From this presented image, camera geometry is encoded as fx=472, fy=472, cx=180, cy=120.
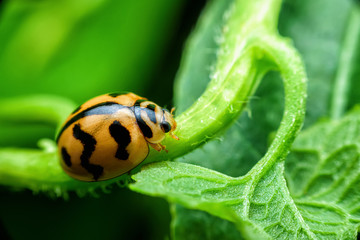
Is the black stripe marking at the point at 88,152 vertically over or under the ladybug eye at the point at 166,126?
under

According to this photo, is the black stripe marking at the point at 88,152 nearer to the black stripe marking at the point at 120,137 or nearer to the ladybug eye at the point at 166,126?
the black stripe marking at the point at 120,137

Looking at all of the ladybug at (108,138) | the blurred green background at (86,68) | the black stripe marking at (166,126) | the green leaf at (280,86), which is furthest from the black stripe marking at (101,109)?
the blurred green background at (86,68)

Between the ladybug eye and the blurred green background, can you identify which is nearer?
the ladybug eye

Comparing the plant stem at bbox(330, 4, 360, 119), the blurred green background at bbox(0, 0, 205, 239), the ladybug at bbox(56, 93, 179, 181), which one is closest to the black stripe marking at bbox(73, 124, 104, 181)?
the ladybug at bbox(56, 93, 179, 181)

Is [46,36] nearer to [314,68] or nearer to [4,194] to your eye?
[4,194]

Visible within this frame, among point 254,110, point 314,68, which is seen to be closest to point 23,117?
point 254,110

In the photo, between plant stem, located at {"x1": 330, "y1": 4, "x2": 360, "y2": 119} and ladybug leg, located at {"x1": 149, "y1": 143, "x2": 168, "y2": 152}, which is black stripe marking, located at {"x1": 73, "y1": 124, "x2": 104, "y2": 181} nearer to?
ladybug leg, located at {"x1": 149, "y1": 143, "x2": 168, "y2": 152}
